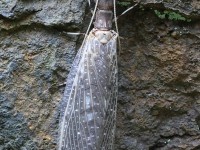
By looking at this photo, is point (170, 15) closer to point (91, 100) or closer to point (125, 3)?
point (125, 3)

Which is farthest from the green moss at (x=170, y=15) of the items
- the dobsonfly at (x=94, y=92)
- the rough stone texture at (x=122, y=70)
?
the dobsonfly at (x=94, y=92)

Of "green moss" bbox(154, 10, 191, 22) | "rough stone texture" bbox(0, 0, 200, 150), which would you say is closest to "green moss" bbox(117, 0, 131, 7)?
"rough stone texture" bbox(0, 0, 200, 150)

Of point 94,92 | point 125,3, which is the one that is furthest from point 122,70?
point 125,3

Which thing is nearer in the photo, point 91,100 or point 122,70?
point 91,100

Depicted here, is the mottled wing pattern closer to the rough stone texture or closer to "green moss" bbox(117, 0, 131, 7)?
the rough stone texture

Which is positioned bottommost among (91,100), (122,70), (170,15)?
(91,100)

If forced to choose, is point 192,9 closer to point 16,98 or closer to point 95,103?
point 95,103

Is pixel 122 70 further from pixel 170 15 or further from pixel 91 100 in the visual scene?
pixel 170 15

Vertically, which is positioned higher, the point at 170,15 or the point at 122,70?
the point at 170,15
